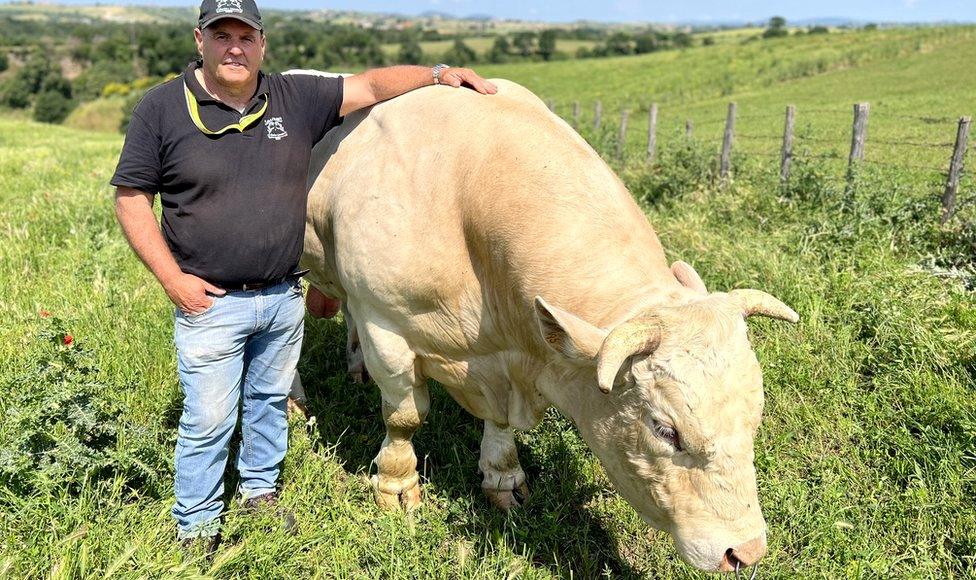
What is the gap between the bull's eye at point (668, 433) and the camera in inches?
102

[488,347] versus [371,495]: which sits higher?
[488,347]

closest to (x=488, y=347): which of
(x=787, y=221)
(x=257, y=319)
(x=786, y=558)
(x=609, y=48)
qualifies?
(x=257, y=319)

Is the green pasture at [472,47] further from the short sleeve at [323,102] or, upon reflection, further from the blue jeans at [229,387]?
the blue jeans at [229,387]

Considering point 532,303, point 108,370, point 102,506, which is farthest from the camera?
point 108,370

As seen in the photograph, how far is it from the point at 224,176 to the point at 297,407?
2.34m

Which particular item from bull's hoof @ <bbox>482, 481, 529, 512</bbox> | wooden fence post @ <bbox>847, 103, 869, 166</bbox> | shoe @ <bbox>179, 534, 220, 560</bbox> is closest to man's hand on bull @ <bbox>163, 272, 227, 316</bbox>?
shoe @ <bbox>179, 534, 220, 560</bbox>

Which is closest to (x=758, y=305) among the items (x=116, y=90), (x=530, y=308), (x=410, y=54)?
(x=530, y=308)

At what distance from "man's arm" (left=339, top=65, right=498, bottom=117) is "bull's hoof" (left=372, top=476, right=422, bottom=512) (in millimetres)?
2168

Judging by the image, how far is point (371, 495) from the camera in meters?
4.25

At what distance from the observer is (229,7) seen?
317 centimetres

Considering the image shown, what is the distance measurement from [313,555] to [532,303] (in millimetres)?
1752

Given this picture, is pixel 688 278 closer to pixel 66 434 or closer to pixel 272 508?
pixel 272 508

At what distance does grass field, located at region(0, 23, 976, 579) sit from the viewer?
349 centimetres

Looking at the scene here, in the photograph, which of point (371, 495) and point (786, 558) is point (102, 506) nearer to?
point (371, 495)
